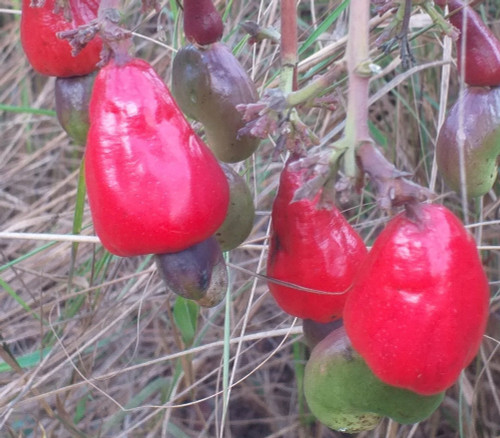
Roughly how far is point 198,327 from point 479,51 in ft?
4.45

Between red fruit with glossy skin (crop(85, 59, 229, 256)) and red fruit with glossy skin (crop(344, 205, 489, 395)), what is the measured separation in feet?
0.62

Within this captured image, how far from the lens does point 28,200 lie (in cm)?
285

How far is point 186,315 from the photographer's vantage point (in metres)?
1.57

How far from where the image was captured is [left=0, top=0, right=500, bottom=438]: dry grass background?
178 centimetres

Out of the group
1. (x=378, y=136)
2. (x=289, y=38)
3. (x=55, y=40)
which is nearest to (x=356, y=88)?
(x=289, y=38)

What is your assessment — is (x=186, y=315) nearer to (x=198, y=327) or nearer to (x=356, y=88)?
(x=198, y=327)

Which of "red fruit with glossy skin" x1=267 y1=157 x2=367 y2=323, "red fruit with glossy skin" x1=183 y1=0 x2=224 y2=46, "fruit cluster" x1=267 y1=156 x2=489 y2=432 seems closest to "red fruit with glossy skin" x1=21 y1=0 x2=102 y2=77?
"red fruit with glossy skin" x1=183 y1=0 x2=224 y2=46

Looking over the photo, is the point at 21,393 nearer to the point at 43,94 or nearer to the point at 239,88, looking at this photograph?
the point at 239,88

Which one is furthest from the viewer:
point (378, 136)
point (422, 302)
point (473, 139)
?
point (378, 136)

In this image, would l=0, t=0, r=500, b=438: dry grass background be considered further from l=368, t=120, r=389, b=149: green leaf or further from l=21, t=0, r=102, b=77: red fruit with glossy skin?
l=21, t=0, r=102, b=77: red fruit with glossy skin

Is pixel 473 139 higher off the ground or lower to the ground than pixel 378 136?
higher

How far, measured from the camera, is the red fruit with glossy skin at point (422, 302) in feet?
2.30

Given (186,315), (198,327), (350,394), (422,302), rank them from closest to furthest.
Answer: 1. (422,302)
2. (350,394)
3. (186,315)
4. (198,327)

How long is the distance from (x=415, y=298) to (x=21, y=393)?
1112 millimetres
